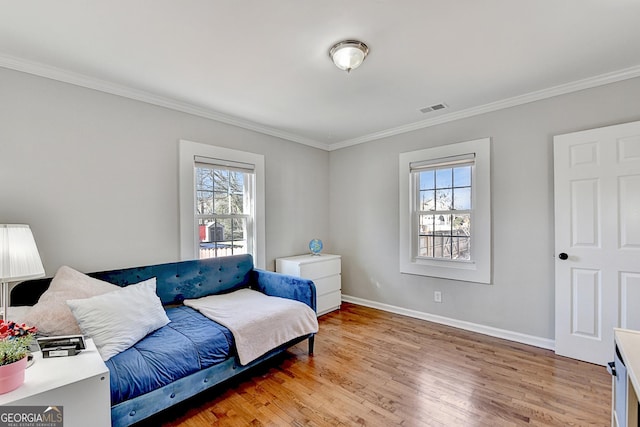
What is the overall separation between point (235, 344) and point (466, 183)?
2.87 m

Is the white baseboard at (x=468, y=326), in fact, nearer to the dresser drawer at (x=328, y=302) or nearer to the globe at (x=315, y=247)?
the dresser drawer at (x=328, y=302)

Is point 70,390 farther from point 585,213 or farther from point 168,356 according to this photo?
point 585,213

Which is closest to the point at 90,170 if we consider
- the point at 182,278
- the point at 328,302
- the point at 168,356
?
the point at 182,278

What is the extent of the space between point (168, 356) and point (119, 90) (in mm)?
2226

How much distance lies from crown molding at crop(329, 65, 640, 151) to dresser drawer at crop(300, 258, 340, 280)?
1.77 m

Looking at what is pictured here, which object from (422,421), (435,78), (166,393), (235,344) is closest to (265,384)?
(235,344)

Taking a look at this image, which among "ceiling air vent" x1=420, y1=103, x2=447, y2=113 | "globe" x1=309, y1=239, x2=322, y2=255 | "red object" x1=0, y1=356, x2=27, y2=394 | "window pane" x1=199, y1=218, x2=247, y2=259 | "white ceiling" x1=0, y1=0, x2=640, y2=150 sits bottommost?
"red object" x1=0, y1=356, x2=27, y2=394

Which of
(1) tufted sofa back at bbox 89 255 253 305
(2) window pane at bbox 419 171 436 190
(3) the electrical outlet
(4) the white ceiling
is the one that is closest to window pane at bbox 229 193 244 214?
(1) tufted sofa back at bbox 89 255 253 305

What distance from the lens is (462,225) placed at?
3340 mm

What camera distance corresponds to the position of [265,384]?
2223mm

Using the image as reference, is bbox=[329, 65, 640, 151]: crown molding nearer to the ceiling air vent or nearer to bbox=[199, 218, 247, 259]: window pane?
the ceiling air vent

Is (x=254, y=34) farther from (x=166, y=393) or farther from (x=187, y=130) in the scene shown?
(x=166, y=393)
